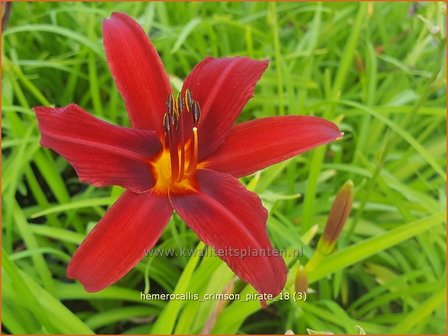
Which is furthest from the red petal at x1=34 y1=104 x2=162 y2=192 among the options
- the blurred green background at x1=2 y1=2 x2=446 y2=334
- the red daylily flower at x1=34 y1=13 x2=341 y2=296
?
the blurred green background at x1=2 y1=2 x2=446 y2=334

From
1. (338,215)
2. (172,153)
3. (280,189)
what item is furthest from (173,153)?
(280,189)

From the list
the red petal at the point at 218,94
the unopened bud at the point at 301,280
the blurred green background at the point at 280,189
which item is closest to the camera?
the red petal at the point at 218,94

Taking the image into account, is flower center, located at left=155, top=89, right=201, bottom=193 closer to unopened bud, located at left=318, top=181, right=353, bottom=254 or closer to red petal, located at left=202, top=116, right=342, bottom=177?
red petal, located at left=202, top=116, right=342, bottom=177

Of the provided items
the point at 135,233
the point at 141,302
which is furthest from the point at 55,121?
the point at 141,302

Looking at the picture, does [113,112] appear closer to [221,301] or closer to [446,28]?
[221,301]

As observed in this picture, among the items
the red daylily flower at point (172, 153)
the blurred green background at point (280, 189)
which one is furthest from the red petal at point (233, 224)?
the blurred green background at point (280, 189)

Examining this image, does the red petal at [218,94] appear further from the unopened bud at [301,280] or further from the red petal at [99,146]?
the unopened bud at [301,280]

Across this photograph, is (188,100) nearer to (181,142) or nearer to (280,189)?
(181,142)

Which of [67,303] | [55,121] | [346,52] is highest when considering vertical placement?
[55,121]
